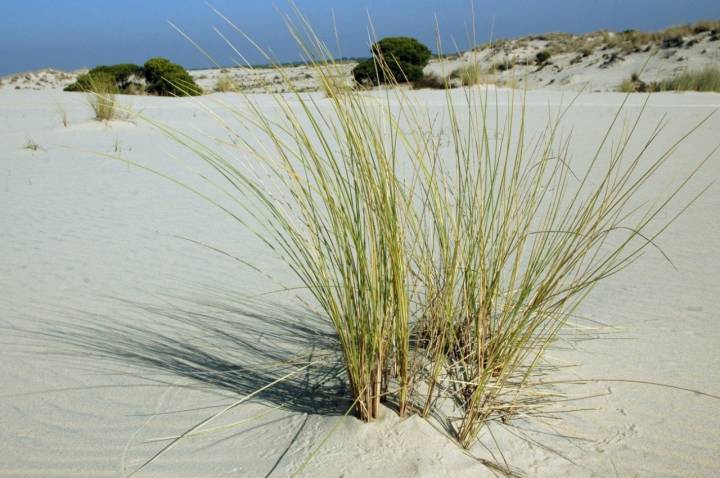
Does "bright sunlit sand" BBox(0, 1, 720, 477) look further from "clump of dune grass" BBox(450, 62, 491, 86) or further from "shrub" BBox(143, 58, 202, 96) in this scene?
"shrub" BBox(143, 58, 202, 96)

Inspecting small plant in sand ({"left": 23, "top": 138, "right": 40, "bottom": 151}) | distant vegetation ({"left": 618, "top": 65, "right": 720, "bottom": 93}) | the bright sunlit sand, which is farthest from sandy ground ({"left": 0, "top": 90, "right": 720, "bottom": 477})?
distant vegetation ({"left": 618, "top": 65, "right": 720, "bottom": 93})

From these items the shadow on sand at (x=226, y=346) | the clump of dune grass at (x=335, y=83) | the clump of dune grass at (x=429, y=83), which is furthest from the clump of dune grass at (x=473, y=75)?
the clump of dune grass at (x=429, y=83)

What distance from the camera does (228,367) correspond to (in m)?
2.01

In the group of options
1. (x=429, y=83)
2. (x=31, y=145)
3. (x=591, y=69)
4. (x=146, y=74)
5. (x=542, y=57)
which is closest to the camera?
(x=31, y=145)

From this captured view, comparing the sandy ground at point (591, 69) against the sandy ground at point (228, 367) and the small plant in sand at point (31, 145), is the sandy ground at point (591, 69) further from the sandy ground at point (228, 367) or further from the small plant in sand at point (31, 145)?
the sandy ground at point (228, 367)

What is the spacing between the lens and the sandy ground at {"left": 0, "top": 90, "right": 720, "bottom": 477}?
1530mm

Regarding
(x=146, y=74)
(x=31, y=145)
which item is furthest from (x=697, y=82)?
(x=146, y=74)

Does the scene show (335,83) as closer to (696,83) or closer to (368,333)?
(368,333)

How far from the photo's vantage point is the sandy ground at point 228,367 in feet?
5.02

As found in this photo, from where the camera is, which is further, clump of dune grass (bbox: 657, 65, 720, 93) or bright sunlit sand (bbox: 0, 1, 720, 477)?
clump of dune grass (bbox: 657, 65, 720, 93)

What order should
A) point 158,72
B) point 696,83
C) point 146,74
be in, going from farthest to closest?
point 146,74
point 158,72
point 696,83

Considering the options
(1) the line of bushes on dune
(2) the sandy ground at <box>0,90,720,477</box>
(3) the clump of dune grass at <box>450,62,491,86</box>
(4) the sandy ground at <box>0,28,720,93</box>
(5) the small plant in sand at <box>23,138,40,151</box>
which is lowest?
(4) the sandy ground at <box>0,28,720,93</box>

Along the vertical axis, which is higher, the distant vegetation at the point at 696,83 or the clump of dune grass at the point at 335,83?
the clump of dune grass at the point at 335,83

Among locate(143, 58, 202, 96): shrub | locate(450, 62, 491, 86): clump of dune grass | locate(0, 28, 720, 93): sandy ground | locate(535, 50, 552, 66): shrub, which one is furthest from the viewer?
locate(535, 50, 552, 66): shrub
